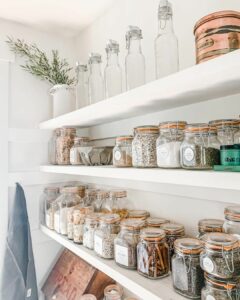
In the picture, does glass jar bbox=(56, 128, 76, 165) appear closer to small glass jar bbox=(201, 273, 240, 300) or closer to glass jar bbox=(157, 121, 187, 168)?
glass jar bbox=(157, 121, 187, 168)

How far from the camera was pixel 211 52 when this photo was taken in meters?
0.58

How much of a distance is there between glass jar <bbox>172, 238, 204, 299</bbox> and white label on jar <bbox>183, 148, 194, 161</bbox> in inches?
8.8

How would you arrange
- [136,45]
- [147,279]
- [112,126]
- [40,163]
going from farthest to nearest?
[40,163] < [112,126] < [136,45] < [147,279]

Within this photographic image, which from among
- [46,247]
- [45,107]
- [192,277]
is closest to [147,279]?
[192,277]

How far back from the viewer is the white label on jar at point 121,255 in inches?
31.7

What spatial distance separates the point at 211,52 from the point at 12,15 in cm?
119

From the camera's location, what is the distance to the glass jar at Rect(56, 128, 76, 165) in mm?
1257

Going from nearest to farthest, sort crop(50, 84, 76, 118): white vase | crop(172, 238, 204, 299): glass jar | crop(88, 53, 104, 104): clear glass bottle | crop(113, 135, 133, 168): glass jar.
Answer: crop(172, 238, 204, 299): glass jar → crop(113, 135, 133, 168): glass jar → crop(88, 53, 104, 104): clear glass bottle → crop(50, 84, 76, 118): white vase

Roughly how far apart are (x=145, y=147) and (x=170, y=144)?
0.30 ft

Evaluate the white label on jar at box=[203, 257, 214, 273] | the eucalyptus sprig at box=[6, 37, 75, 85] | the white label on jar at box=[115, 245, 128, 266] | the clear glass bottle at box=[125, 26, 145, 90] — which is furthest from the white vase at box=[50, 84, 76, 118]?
the white label on jar at box=[203, 257, 214, 273]

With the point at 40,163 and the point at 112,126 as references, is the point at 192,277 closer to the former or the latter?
the point at 112,126

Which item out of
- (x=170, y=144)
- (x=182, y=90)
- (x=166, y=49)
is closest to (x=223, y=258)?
(x=170, y=144)

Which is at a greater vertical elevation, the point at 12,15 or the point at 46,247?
the point at 12,15

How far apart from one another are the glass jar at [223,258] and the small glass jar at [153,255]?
0.17 m
